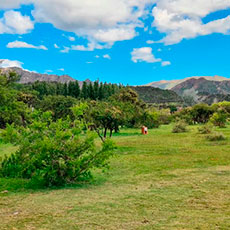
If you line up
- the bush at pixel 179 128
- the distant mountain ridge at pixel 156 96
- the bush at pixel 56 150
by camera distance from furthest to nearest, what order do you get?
the distant mountain ridge at pixel 156 96 → the bush at pixel 179 128 → the bush at pixel 56 150

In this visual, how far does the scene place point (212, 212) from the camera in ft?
20.0

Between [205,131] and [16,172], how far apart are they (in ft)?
82.2

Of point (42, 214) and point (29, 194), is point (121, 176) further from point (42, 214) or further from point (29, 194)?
point (42, 214)

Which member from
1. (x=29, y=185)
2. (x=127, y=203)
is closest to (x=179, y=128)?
(x=29, y=185)

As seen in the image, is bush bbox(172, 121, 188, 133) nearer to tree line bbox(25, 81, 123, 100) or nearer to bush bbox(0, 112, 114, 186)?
bush bbox(0, 112, 114, 186)

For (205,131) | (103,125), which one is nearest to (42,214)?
(103,125)

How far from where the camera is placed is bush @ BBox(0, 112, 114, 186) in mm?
9055

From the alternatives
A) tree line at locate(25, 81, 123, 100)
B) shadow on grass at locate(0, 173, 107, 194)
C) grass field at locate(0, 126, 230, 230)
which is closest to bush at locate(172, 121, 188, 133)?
grass field at locate(0, 126, 230, 230)

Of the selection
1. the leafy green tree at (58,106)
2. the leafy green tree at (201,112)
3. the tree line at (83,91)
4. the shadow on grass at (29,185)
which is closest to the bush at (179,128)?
the leafy green tree at (58,106)

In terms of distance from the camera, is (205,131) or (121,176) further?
(205,131)

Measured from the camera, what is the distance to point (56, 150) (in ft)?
29.5

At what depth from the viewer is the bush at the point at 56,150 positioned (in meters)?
9.05

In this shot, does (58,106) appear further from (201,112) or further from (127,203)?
(127,203)

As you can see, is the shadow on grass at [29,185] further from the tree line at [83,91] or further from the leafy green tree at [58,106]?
the tree line at [83,91]
